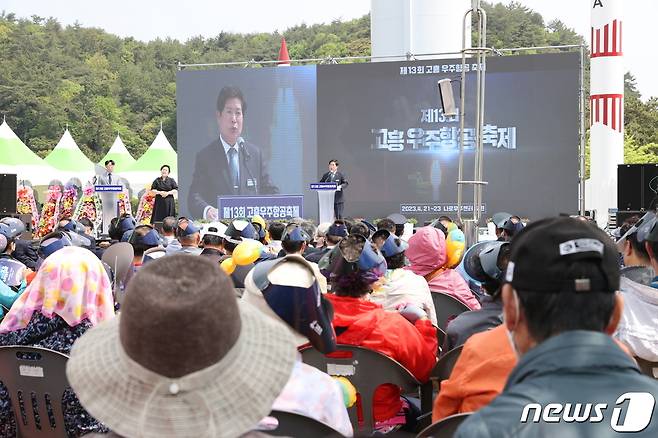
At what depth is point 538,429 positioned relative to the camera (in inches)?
51.0

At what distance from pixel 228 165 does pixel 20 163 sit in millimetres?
11793

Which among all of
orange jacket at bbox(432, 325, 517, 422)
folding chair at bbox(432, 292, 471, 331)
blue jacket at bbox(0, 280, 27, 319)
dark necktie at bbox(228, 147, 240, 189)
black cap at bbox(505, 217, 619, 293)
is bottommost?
folding chair at bbox(432, 292, 471, 331)

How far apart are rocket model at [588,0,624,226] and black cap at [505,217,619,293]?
1847 cm

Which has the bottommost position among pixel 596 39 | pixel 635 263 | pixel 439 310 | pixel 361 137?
pixel 439 310

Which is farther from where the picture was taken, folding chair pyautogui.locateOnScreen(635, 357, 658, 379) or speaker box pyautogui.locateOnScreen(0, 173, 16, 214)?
speaker box pyautogui.locateOnScreen(0, 173, 16, 214)

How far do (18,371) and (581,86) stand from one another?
15.0 m

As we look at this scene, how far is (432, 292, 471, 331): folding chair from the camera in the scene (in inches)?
196

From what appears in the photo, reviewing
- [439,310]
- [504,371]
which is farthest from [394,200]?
[504,371]

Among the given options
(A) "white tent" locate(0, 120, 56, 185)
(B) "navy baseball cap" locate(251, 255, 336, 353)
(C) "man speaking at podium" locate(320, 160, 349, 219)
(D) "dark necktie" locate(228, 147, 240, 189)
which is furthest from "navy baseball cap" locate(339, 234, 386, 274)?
(A) "white tent" locate(0, 120, 56, 185)

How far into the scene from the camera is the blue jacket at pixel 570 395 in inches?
50.6

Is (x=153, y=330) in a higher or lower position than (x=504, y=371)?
higher

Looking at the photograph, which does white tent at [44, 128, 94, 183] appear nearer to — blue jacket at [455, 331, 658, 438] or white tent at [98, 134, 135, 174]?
white tent at [98, 134, 135, 174]

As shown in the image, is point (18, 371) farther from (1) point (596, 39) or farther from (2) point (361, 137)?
(1) point (596, 39)

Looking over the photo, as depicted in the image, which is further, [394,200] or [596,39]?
[596,39]
